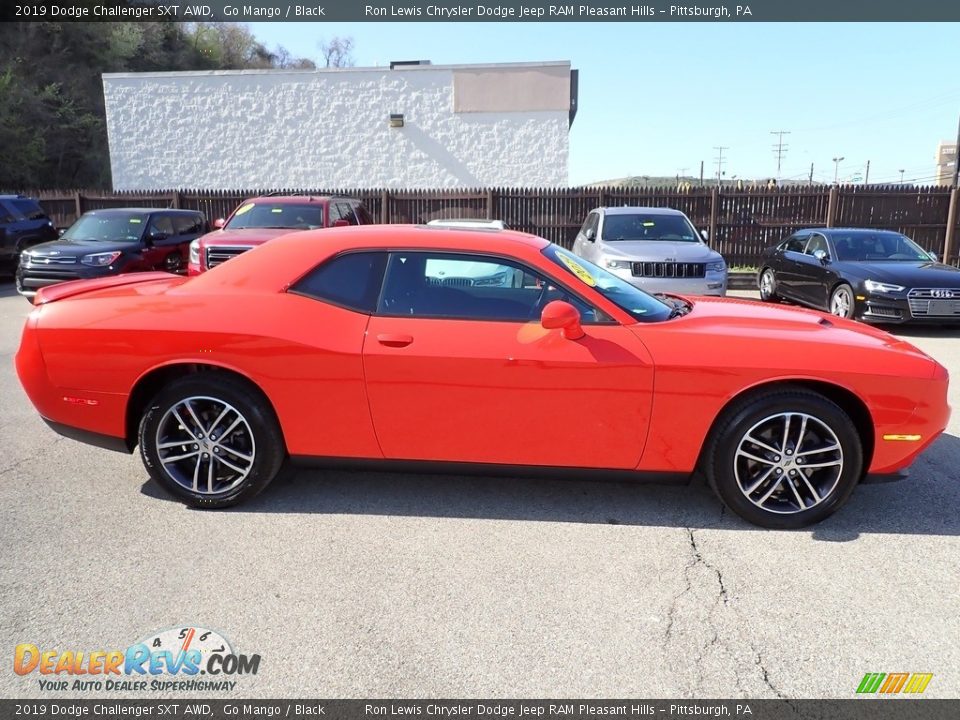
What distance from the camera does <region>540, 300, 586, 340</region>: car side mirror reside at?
10.8 feet

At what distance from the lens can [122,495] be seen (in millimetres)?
3896

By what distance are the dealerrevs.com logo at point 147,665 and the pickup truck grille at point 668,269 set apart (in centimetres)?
770

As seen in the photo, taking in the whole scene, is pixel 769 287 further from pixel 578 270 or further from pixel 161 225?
pixel 161 225

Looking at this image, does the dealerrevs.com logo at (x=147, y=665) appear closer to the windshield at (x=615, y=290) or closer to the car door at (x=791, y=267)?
the windshield at (x=615, y=290)

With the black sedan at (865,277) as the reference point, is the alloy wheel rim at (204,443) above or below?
below

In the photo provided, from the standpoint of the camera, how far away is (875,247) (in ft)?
33.2

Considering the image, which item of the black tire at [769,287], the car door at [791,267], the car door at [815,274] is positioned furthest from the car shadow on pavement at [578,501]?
the black tire at [769,287]

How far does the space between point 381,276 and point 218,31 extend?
170 feet

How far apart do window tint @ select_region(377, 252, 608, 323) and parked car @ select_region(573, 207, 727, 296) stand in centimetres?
523

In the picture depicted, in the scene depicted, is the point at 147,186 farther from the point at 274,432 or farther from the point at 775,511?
the point at 775,511

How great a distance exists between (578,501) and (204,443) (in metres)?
2.14

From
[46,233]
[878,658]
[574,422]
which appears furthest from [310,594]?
[46,233]

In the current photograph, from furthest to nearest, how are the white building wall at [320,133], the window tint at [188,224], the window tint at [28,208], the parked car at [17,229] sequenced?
the white building wall at [320,133] → the window tint at [28,208] → the parked car at [17,229] → the window tint at [188,224]

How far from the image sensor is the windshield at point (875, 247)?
997 centimetres
